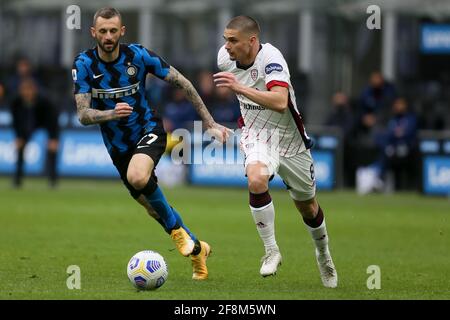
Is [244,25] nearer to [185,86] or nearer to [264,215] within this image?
[185,86]

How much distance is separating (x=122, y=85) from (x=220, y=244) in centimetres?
381

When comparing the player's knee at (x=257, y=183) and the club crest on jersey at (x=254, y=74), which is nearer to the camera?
the player's knee at (x=257, y=183)

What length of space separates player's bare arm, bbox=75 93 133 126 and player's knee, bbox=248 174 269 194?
119 centimetres

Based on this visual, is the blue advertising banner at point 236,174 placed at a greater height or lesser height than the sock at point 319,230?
lesser

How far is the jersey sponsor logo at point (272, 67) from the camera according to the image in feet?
30.2

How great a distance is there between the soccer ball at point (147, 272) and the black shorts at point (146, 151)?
40.6 inches

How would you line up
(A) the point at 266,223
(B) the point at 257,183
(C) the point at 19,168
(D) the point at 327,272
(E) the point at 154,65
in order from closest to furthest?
(B) the point at 257,183, (A) the point at 266,223, (D) the point at 327,272, (E) the point at 154,65, (C) the point at 19,168

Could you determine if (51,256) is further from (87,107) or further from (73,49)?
(73,49)

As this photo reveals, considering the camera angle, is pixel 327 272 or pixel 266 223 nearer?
pixel 266 223

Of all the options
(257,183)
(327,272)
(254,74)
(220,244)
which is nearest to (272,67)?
(254,74)

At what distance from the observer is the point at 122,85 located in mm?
9922

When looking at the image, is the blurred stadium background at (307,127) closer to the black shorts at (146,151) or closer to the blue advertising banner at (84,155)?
the blue advertising banner at (84,155)

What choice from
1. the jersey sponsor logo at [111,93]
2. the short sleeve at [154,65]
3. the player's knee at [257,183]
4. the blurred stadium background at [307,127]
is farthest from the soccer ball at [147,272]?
the short sleeve at [154,65]
